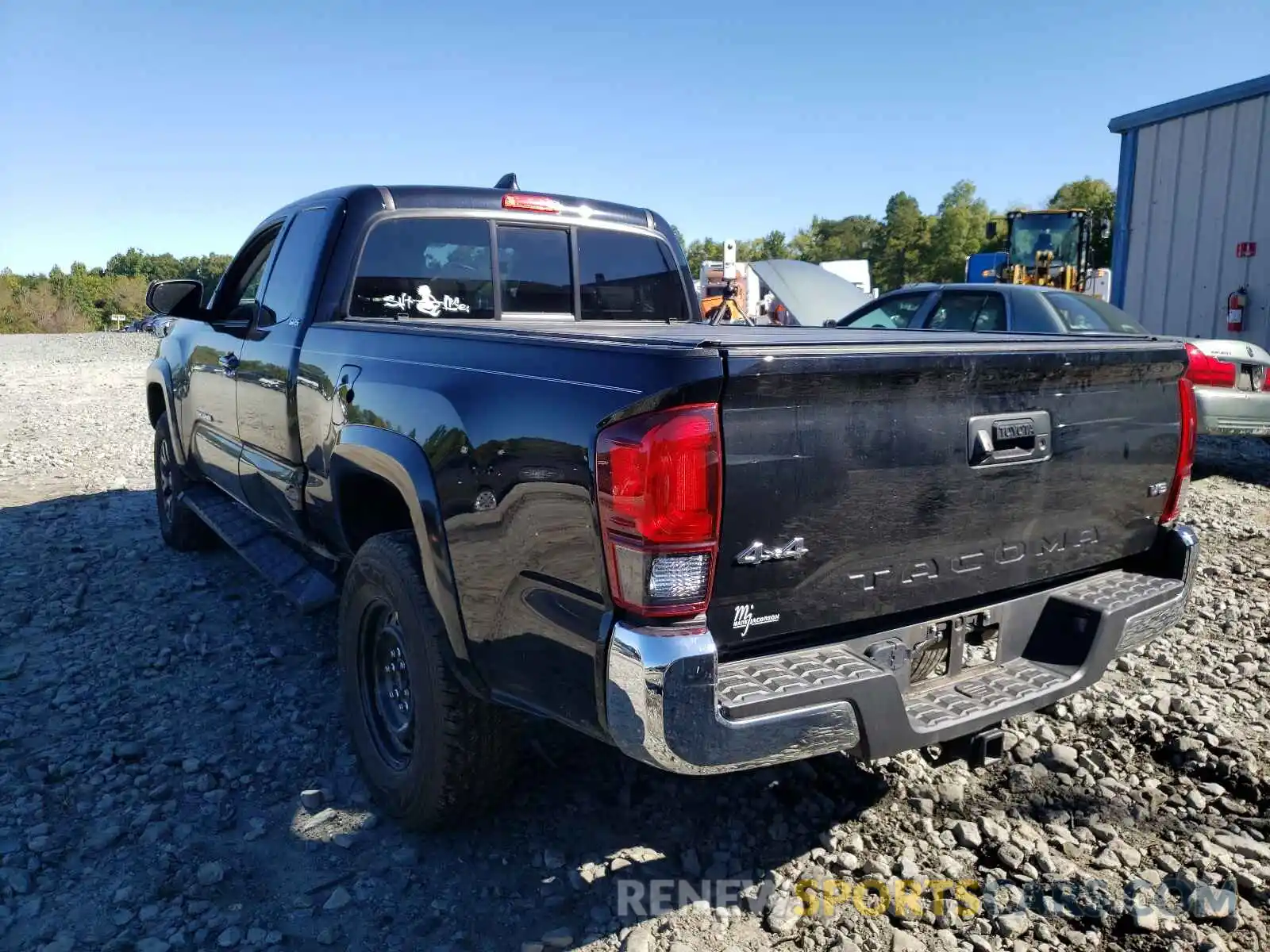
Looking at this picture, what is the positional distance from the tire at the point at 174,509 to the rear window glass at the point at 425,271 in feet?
8.68

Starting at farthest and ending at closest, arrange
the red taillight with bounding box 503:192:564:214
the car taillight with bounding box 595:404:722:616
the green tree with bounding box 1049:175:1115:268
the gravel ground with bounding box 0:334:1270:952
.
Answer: the green tree with bounding box 1049:175:1115:268 → the red taillight with bounding box 503:192:564:214 → the gravel ground with bounding box 0:334:1270:952 → the car taillight with bounding box 595:404:722:616

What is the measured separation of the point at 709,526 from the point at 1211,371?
7.25 meters

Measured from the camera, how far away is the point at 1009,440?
8.45 ft

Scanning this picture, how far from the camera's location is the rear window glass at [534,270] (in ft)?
13.8

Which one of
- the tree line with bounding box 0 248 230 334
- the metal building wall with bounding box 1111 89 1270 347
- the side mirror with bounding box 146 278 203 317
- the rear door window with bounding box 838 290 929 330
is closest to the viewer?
the side mirror with bounding box 146 278 203 317

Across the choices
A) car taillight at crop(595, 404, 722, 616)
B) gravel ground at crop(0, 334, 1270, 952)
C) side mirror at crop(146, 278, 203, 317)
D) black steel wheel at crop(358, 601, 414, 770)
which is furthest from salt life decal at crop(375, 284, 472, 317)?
car taillight at crop(595, 404, 722, 616)

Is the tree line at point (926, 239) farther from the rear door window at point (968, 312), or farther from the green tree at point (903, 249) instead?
the rear door window at point (968, 312)

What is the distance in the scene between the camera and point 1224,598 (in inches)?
200

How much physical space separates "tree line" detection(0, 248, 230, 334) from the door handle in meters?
35.3

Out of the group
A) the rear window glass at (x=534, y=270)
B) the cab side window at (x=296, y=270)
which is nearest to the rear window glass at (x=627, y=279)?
the rear window glass at (x=534, y=270)

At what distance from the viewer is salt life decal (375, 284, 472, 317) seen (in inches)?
154

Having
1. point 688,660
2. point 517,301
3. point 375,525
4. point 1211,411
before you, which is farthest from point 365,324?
point 1211,411

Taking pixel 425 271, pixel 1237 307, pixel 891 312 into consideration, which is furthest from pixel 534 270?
pixel 1237 307

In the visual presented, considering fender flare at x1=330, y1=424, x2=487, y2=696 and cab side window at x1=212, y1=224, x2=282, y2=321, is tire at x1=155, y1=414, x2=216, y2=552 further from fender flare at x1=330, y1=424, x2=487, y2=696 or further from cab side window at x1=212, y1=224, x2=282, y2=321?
fender flare at x1=330, y1=424, x2=487, y2=696
